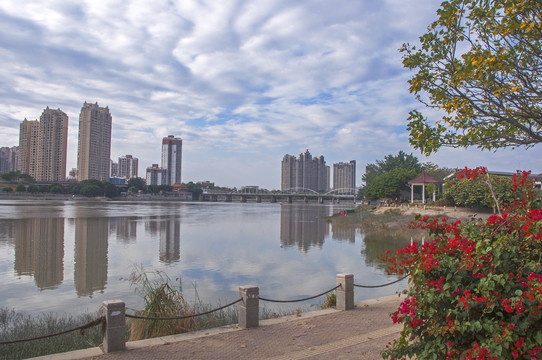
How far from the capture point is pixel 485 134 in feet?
22.7

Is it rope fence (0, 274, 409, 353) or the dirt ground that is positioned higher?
the dirt ground

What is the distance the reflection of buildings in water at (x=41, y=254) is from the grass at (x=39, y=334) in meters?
4.50

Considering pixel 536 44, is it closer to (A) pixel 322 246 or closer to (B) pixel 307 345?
(B) pixel 307 345

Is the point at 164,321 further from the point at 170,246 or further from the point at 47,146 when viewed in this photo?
the point at 47,146

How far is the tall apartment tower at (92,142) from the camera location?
178750 millimetres

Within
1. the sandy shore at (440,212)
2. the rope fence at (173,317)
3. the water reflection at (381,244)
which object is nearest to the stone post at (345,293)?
the rope fence at (173,317)

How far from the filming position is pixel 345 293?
9.64 metres

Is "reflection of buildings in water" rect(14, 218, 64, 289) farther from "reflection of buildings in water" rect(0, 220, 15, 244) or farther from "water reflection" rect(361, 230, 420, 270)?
"water reflection" rect(361, 230, 420, 270)

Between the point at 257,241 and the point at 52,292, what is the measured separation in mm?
17745

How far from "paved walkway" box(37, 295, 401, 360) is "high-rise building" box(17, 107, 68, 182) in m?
187

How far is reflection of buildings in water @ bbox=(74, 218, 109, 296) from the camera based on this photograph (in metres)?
15.1

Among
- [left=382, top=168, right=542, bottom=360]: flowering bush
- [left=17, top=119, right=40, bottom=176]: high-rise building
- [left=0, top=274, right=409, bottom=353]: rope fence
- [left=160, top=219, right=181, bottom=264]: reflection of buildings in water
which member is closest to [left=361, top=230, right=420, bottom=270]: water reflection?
[left=160, top=219, right=181, bottom=264]: reflection of buildings in water

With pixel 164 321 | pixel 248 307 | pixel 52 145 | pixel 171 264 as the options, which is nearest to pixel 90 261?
pixel 171 264

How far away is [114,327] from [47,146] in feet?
625
